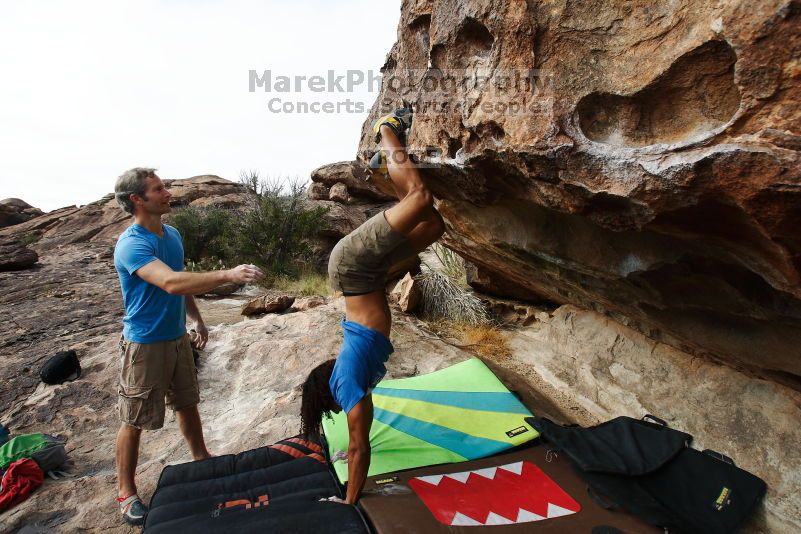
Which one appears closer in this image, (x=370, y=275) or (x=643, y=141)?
(x=643, y=141)

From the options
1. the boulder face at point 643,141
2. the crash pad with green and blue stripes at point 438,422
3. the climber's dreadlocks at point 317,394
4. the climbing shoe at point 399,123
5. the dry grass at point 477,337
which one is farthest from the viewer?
the dry grass at point 477,337

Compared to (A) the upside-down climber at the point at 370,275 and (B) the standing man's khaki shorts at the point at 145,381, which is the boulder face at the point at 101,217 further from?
(A) the upside-down climber at the point at 370,275

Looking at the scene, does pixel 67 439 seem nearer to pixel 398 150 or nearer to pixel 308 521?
pixel 308 521

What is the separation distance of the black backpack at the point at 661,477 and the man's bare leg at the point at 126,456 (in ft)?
8.77

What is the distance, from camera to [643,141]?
201 centimetres

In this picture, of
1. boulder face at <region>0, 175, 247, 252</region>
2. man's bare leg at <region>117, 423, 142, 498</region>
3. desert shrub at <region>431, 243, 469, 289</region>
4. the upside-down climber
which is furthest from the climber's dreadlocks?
boulder face at <region>0, 175, 247, 252</region>

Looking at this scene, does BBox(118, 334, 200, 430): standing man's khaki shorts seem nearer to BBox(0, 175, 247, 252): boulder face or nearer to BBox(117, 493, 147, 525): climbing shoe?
BBox(117, 493, 147, 525): climbing shoe

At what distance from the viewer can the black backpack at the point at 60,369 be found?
15.0 feet

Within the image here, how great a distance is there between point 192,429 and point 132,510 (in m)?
0.57

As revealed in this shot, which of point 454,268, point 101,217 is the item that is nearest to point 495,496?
point 454,268

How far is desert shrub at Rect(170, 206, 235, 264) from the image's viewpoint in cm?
1341

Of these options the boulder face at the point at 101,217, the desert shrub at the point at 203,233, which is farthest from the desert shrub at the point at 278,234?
the boulder face at the point at 101,217

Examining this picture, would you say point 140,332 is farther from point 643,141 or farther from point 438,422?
point 643,141

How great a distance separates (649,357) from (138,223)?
13.0ft
